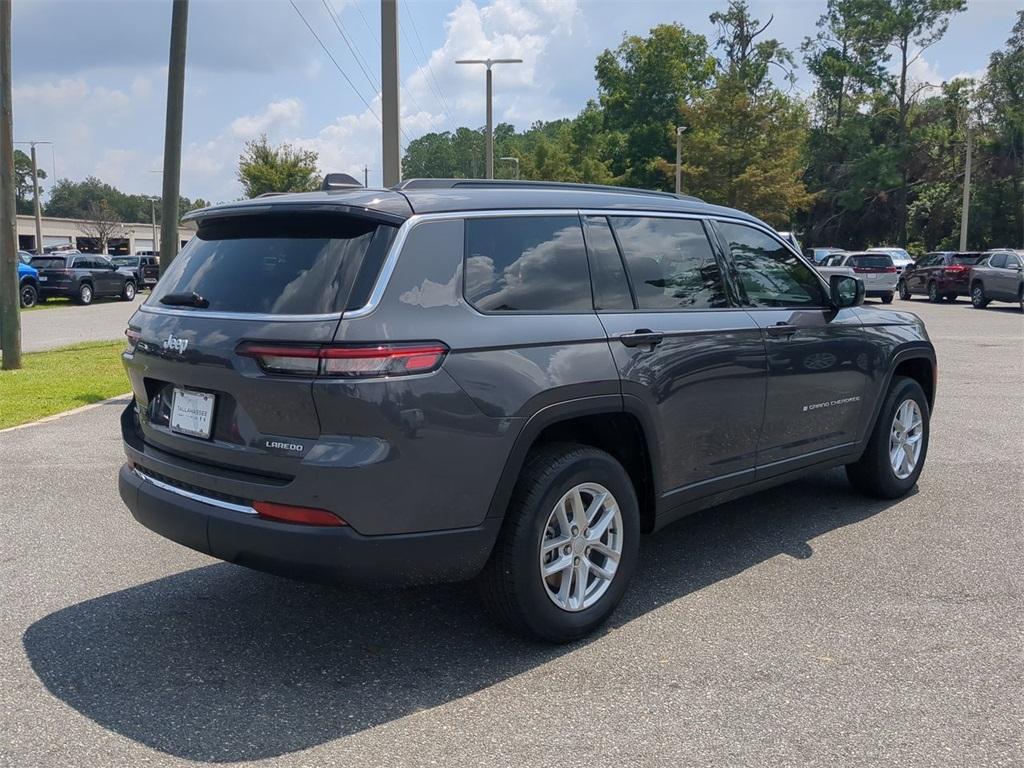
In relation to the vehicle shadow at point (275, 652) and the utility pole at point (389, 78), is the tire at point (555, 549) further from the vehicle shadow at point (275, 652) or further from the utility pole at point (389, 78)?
the utility pole at point (389, 78)

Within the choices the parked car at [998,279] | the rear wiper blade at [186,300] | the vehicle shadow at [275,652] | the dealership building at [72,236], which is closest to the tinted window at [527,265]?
the rear wiper blade at [186,300]

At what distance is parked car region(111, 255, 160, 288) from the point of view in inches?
1490

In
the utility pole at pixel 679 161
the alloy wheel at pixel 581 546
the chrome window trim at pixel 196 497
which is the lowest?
the alloy wheel at pixel 581 546

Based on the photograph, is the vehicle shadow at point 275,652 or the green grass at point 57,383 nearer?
the vehicle shadow at point 275,652

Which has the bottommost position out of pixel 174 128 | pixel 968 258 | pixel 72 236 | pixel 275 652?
pixel 275 652

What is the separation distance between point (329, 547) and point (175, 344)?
1096 mm

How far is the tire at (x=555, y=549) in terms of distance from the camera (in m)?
3.78

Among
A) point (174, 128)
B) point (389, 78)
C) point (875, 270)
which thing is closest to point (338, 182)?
point (389, 78)

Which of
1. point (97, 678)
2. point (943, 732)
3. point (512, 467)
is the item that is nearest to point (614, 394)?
point (512, 467)

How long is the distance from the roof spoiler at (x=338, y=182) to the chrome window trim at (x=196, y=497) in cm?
147

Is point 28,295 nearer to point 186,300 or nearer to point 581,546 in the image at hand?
point 186,300

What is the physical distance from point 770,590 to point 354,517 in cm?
227

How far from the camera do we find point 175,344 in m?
3.83

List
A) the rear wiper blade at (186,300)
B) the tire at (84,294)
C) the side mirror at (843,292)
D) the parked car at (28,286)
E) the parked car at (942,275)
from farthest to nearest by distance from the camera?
the tire at (84,294) → the parked car at (942,275) → the parked car at (28,286) → the side mirror at (843,292) → the rear wiper blade at (186,300)
